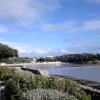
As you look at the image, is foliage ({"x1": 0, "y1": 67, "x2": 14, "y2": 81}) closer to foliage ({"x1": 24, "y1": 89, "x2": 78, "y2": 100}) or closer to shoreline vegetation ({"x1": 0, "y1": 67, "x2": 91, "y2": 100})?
shoreline vegetation ({"x1": 0, "y1": 67, "x2": 91, "y2": 100})

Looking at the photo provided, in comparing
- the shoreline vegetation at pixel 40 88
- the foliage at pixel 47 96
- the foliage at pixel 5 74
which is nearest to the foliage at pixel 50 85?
the shoreline vegetation at pixel 40 88

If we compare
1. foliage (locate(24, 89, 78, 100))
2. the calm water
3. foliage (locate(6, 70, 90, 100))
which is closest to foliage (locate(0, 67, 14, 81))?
foliage (locate(6, 70, 90, 100))

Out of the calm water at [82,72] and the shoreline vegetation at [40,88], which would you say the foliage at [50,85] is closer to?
the shoreline vegetation at [40,88]

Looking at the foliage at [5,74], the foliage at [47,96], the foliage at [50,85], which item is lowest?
the foliage at [47,96]

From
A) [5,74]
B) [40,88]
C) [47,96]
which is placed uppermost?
[5,74]

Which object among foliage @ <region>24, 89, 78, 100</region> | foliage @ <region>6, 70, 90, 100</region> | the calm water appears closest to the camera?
foliage @ <region>24, 89, 78, 100</region>

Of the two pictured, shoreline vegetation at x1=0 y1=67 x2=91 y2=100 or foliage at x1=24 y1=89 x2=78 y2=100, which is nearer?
foliage at x1=24 y1=89 x2=78 y2=100

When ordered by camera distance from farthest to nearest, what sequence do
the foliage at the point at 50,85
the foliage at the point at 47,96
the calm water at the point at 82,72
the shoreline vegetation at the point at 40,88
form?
the calm water at the point at 82,72 → the foliage at the point at 50,85 → the shoreline vegetation at the point at 40,88 → the foliage at the point at 47,96

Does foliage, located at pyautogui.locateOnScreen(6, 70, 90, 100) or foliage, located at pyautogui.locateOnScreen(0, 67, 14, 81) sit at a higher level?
foliage, located at pyautogui.locateOnScreen(0, 67, 14, 81)

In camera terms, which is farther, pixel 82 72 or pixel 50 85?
pixel 82 72

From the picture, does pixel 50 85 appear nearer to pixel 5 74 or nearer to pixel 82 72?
pixel 5 74

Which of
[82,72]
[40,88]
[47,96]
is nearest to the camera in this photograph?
[47,96]

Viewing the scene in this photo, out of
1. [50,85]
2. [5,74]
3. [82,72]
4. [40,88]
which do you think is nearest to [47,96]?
[40,88]

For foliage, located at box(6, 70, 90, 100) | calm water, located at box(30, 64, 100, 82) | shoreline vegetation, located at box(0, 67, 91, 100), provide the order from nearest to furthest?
shoreline vegetation, located at box(0, 67, 91, 100) < foliage, located at box(6, 70, 90, 100) < calm water, located at box(30, 64, 100, 82)
